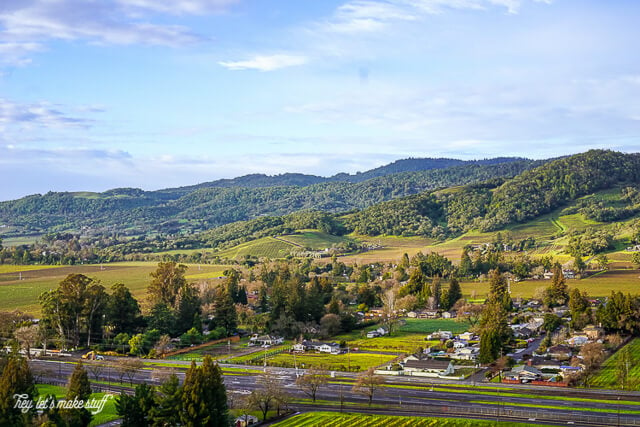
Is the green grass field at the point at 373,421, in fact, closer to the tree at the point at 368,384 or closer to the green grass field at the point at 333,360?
the tree at the point at 368,384

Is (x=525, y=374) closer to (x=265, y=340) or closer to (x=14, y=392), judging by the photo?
(x=265, y=340)

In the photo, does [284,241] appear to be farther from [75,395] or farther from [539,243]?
[75,395]

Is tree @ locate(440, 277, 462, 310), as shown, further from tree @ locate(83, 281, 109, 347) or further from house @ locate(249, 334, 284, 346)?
tree @ locate(83, 281, 109, 347)

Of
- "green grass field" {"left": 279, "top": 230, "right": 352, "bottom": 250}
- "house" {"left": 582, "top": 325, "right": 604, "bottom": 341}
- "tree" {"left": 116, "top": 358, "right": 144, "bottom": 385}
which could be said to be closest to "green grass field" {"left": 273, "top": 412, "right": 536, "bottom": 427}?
"tree" {"left": 116, "top": 358, "right": 144, "bottom": 385}

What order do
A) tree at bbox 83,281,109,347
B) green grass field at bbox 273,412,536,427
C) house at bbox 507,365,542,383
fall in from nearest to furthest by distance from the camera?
green grass field at bbox 273,412,536,427 → house at bbox 507,365,542,383 → tree at bbox 83,281,109,347

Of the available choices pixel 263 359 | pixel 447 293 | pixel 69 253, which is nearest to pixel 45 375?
pixel 263 359

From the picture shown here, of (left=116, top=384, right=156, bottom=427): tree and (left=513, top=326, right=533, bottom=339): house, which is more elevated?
(left=116, top=384, right=156, bottom=427): tree
